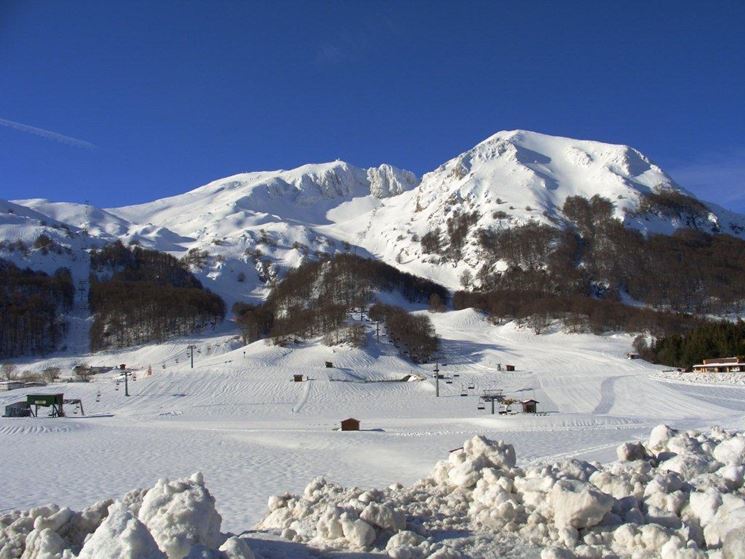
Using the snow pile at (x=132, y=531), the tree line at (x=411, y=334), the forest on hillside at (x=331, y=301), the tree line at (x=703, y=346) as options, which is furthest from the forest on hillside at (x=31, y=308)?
the snow pile at (x=132, y=531)

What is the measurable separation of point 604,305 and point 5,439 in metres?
65.6

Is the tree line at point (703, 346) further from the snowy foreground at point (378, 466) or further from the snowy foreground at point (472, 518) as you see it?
the snowy foreground at point (472, 518)

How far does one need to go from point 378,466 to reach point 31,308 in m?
70.2

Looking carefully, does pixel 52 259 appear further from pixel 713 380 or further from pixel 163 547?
pixel 163 547

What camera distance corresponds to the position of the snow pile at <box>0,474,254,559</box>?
4.11 meters

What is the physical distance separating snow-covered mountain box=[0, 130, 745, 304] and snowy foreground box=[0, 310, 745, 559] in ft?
213

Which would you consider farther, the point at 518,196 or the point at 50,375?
the point at 518,196

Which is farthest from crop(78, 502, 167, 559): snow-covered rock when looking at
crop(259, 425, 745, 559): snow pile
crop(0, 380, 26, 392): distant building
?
crop(0, 380, 26, 392): distant building

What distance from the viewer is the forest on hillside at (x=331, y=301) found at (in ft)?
198

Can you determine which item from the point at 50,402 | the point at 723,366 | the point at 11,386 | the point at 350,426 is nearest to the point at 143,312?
the point at 11,386

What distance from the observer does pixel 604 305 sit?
73188 mm

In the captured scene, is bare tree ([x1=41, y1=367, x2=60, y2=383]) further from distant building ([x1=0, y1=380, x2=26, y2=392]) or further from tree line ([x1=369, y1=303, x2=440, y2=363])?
tree line ([x1=369, y1=303, x2=440, y2=363])

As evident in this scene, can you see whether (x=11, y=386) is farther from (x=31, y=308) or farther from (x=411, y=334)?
(x=31, y=308)

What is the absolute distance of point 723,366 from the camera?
35.4 meters
